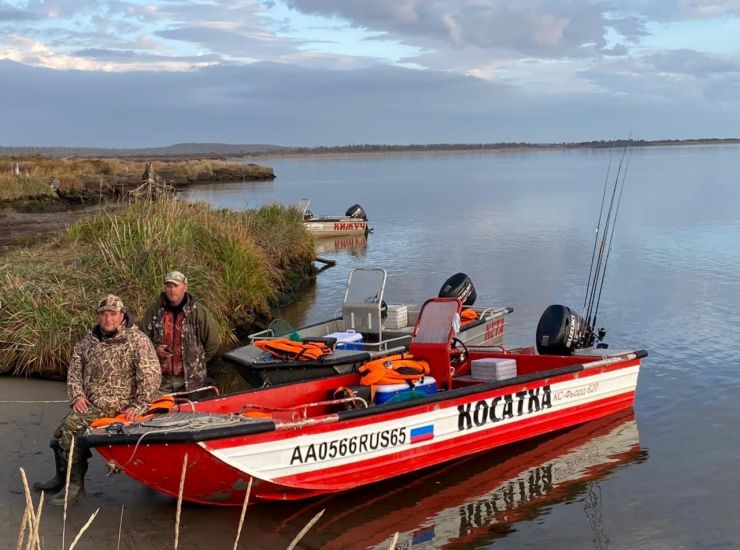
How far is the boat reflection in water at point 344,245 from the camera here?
3058 cm

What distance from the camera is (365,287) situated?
13.1 meters

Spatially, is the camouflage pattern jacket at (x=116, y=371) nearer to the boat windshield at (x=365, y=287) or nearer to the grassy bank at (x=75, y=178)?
the boat windshield at (x=365, y=287)

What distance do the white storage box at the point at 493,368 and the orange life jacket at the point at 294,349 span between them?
207 cm

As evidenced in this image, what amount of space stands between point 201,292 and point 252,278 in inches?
80.6

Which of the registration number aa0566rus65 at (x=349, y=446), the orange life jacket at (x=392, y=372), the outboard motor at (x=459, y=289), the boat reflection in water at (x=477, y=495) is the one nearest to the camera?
the registration number aa0566rus65 at (x=349, y=446)

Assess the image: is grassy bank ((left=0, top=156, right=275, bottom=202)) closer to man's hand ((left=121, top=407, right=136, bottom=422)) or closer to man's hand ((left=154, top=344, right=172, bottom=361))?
man's hand ((left=154, top=344, right=172, bottom=361))

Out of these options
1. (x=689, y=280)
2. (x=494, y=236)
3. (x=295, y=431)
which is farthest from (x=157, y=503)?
(x=494, y=236)

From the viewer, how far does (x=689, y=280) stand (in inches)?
843

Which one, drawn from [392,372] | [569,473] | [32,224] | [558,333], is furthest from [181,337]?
[32,224]

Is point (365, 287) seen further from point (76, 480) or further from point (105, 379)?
point (76, 480)

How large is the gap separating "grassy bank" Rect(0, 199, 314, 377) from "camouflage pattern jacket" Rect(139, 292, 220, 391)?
406 cm

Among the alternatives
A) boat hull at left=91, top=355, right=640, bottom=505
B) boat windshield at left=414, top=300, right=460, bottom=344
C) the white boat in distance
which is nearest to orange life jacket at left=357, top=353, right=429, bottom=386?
boat windshield at left=414, top=300, right=460, bottom=344

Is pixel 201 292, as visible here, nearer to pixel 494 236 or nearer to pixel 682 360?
pixel 682 360

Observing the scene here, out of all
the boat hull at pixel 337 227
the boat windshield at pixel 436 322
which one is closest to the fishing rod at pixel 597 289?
the boat windshield at pixel 436 322
